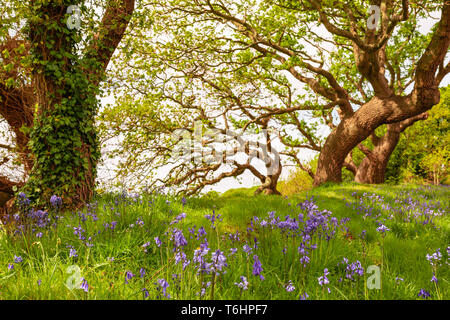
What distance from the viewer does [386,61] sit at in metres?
14.1

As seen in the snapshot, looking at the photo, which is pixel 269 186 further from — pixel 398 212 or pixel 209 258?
pixel 209 258

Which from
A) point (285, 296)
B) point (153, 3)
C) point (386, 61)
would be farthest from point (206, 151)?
point (285, 296)

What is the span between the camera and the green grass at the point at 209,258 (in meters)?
2.61

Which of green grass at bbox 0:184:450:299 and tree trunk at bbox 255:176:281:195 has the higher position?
tree trunk at bbox 255:176:281:195

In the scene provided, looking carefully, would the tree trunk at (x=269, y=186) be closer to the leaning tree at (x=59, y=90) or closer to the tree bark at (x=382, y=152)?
the tree bark at (x=382, y=152)

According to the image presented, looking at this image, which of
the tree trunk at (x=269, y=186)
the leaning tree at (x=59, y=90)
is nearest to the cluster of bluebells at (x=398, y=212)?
the leaning tree at (x=59, y=90)

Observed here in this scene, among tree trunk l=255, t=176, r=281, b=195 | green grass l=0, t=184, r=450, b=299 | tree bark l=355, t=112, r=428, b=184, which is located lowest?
green grass l=0, t=184, r=450, b=299

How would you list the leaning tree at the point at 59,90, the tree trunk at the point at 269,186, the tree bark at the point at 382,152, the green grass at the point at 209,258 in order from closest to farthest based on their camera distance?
the green grass at the point at 209,258 < the leaning tree at the point at 59,90 < the tree bark at the point at 382,152 < the tree trunk at the point at 269,186

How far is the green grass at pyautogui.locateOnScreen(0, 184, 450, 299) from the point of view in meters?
2.61

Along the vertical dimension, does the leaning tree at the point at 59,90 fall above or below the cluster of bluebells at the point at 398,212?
above

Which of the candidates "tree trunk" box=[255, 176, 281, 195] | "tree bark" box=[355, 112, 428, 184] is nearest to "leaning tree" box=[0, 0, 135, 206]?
"tree trunk" box=[255, 176, 281, 195]

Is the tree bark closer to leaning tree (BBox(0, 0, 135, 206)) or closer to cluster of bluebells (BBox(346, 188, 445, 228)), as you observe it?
cluster of bluebells (BBox(346, 188, 445, 228))

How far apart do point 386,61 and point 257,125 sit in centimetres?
663

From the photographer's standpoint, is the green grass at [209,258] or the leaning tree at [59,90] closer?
the green grass at [209,258]
